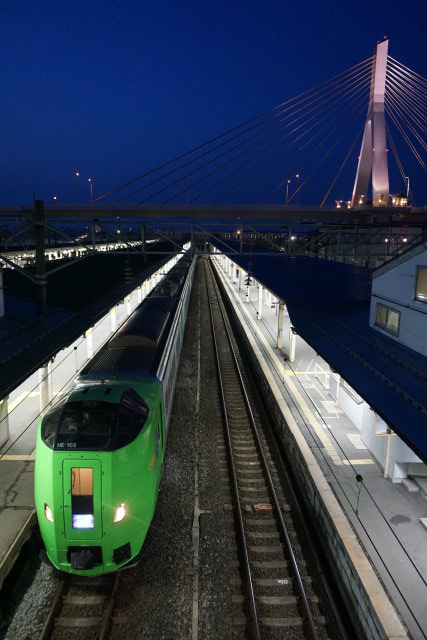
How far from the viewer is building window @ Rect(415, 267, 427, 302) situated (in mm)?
11375

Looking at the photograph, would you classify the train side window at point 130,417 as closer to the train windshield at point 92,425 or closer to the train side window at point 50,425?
the train windshield at point 92,425

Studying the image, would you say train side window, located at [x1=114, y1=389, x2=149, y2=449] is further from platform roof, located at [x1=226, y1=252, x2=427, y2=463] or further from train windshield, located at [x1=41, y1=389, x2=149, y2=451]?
platform roof, located at [x1=226, y1=252, x2=427, y2=463]

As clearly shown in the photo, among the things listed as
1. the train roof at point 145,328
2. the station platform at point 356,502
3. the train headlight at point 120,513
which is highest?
the train roof at point 145,328

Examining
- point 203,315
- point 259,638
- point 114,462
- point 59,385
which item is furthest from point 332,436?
point 203,315

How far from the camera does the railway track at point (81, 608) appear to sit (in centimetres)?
Answer: 608

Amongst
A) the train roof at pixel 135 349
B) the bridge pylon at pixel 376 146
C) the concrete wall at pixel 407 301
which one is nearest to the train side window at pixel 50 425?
the train roof at pixel 135 349

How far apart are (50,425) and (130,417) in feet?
4.13

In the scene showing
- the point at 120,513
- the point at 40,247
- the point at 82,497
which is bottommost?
the point at 120,513

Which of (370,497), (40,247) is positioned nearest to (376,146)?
(40,247)

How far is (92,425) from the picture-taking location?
21.3 ft

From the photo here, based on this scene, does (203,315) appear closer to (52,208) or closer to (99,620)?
(52,208)

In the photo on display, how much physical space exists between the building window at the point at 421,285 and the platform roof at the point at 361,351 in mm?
1551

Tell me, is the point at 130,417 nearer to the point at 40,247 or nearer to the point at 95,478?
the point at 95,478

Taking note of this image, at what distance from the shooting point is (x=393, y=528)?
812cm
